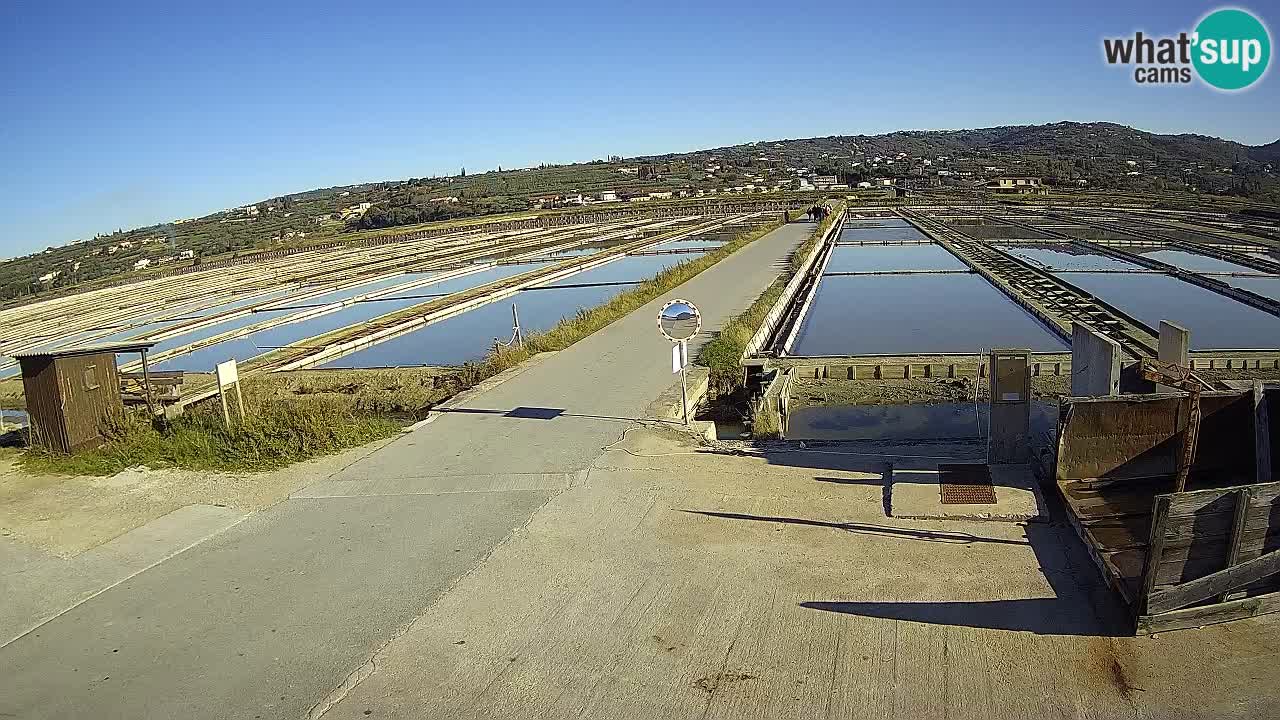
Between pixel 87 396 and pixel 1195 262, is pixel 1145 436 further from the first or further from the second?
pixel 1195 262

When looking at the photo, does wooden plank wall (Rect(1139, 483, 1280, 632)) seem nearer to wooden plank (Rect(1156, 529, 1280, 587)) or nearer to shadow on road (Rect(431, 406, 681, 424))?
wooden plank (Rect(1156, 529, 1280, 587))

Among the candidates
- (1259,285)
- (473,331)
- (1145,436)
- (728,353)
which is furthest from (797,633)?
(1259,285)

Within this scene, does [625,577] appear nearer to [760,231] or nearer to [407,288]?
[407,288]

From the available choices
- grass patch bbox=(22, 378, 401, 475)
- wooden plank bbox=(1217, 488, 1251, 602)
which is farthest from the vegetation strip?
wooden plank bbox=(1217, 488, 1251, 602)

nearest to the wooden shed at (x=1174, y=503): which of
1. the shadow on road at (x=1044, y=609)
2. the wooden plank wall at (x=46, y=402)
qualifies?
the shadow on road at (x=1044, y=609)

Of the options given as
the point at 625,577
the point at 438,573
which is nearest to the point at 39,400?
the point at 438,573
